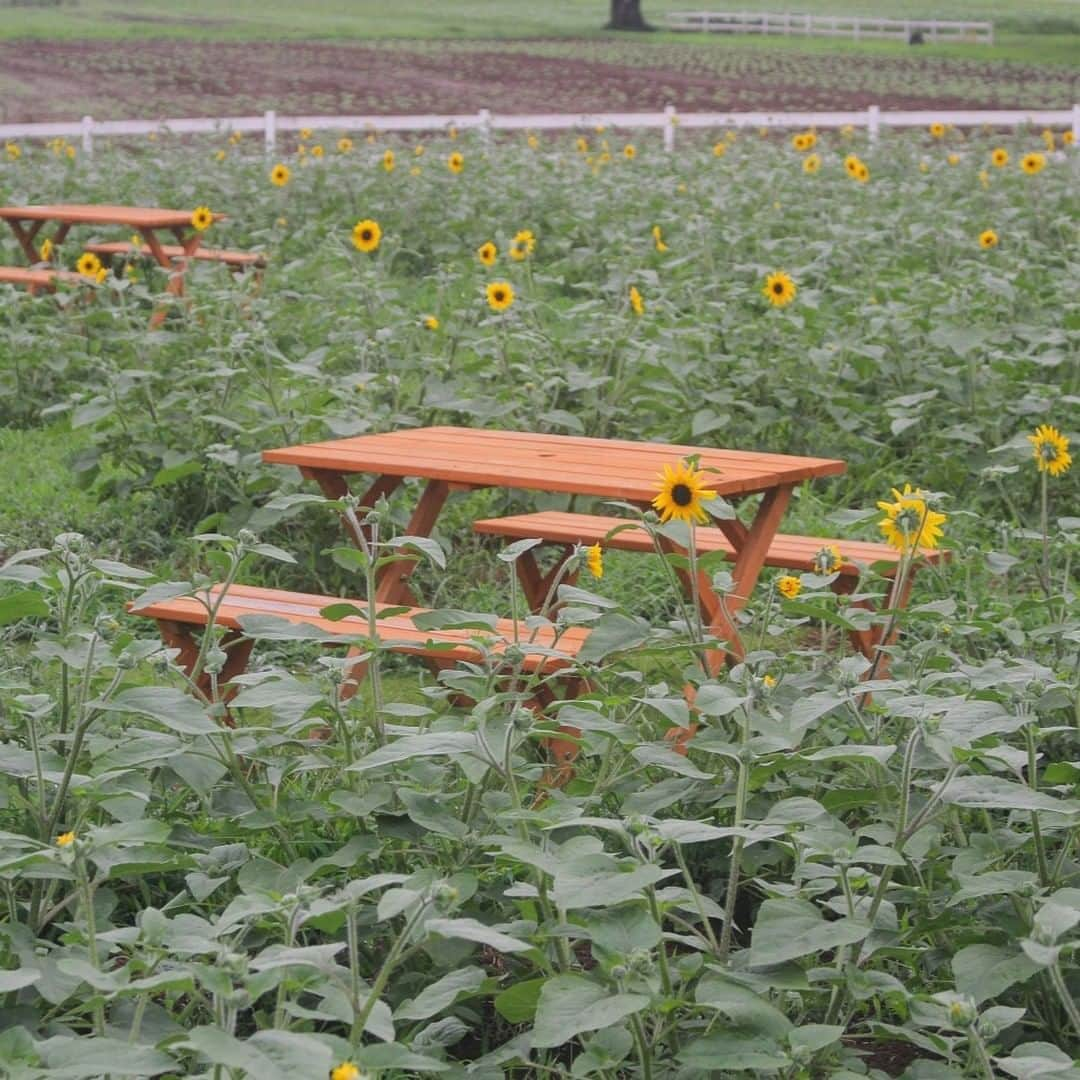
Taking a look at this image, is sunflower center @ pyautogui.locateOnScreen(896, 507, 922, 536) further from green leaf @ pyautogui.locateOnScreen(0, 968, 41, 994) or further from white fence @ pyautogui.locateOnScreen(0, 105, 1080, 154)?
white fence @ pyautogui.locateOnScreen(0, 105, 1080, 154)

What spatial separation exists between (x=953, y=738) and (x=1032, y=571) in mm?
2858

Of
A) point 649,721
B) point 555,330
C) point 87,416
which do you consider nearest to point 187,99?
point 555,330

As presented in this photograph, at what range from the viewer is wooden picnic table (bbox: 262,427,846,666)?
13.9ft

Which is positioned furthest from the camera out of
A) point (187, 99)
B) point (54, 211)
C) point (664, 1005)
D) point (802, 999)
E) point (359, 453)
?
point (187, 99)

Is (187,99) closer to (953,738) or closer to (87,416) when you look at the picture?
(87,416)

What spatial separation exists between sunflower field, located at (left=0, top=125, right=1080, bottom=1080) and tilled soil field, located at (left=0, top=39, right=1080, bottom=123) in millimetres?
20055

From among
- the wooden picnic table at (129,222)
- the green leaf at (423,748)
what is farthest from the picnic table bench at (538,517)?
the wooden picnic table at (129,222)

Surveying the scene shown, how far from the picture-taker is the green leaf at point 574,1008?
230 centimetres

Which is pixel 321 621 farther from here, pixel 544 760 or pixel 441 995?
pixel 441 995

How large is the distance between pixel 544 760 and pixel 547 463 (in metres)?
0.91

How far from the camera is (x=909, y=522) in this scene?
11.3 ft

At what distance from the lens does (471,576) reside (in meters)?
5.62

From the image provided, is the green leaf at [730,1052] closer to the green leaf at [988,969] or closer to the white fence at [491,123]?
the green leaf at [988,969]

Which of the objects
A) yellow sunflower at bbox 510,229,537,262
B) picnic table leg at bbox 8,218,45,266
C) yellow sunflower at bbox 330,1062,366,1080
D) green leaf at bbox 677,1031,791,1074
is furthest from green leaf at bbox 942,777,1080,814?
picnic table leg at bbox 8,218,45,266
